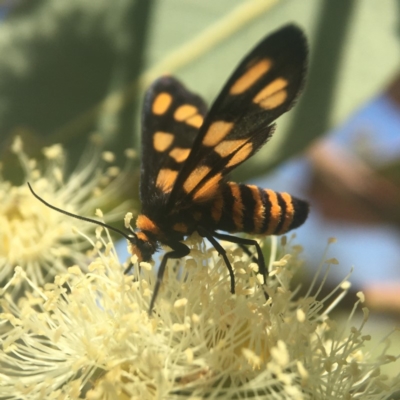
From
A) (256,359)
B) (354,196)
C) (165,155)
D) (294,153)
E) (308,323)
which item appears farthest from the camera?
(354,196)

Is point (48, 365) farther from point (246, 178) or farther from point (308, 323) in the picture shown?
point (246, 178)

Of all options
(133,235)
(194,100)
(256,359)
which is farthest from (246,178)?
(256,359)

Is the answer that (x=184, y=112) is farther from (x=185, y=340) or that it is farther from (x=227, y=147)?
(x=185, y=340)

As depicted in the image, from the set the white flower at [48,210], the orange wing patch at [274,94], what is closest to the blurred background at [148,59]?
the white flower at [48,210]

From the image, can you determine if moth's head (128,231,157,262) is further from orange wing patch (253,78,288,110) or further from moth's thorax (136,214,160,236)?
orange wing patch (253,78,288,110)

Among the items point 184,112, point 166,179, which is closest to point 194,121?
point 184,112
